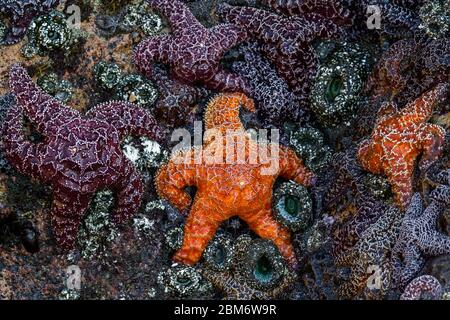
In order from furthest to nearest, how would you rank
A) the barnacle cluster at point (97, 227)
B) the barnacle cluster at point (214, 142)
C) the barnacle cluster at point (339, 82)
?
the barnacle cluster at point (339, 82) → the barnacle cluster at point (97, 227) → the barnacle cluster at point (214, 142)

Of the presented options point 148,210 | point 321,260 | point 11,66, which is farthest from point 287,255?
point 11,66

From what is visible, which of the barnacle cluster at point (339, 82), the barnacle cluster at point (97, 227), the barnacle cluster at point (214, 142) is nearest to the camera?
the barnacle cluster at point (214, 142)

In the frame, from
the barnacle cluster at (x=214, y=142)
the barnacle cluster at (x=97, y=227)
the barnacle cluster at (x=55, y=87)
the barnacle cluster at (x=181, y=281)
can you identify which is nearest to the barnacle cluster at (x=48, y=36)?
the barnacle cluster at (x=214, y=142)

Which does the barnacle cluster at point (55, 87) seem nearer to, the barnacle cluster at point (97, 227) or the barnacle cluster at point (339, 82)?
the barnacle cluster at point (97, 227)

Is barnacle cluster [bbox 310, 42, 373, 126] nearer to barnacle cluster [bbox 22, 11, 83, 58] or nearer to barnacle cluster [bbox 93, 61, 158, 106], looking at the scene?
barnacle cluster [bbox 93, 61, 158, 106]

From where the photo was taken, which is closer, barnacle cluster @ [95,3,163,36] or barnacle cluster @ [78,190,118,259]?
barnacle cluster @ [78,190,118,259]

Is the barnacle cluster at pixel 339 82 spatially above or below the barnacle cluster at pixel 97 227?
above

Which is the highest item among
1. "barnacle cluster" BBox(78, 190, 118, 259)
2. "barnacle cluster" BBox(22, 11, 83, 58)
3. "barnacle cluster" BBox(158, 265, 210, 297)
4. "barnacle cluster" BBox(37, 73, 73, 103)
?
"barnacle cluster" BBox(22, 11, 83, 58)

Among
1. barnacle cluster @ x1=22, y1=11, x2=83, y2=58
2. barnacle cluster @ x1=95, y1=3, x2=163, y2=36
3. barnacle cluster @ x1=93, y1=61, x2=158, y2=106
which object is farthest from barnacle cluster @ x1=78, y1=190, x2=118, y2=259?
barnacle cluster @ x1=95, y1=3, x2=163, y2=36

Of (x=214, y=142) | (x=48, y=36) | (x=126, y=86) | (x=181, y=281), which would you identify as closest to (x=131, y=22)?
(x=126, y=86)

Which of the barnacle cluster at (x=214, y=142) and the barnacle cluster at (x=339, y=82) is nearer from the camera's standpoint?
the barnacle cluster at (x=214, y=142)

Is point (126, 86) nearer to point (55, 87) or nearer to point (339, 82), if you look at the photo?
point (55, 87)
